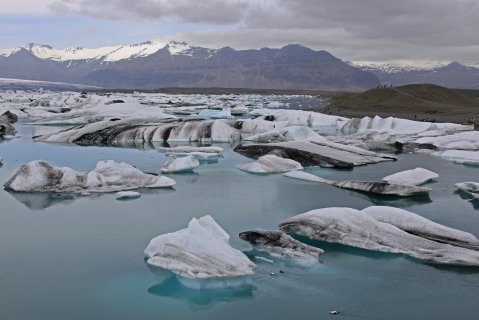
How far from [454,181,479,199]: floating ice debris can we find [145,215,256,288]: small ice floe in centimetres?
738

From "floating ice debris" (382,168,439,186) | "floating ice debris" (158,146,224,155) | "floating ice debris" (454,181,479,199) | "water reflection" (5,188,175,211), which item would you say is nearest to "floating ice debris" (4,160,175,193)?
"water reflection" (5,188,175,211)

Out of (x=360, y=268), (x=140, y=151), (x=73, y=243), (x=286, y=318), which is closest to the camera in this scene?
(x=286, y=318)

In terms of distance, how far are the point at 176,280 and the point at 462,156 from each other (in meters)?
14.7

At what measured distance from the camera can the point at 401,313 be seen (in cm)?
622

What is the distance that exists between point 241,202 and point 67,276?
4.96 metres

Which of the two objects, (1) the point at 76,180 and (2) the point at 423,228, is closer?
(2) the point at 423,228

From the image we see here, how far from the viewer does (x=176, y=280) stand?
703 cm

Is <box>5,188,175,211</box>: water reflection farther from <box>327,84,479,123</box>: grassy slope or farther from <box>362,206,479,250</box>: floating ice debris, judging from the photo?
<box>327,84,479,123</box>: grassy slope

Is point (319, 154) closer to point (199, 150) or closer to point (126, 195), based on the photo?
point (199, 150)

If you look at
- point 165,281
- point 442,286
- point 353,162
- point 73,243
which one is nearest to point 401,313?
point 442,286

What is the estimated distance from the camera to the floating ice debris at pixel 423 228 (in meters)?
8.30

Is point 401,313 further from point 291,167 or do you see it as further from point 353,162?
point 353,162

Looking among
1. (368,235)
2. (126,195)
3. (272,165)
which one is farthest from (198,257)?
(272,165)

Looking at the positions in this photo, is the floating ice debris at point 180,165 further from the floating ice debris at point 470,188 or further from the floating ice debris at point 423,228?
the floating ice debris at point 470,188
